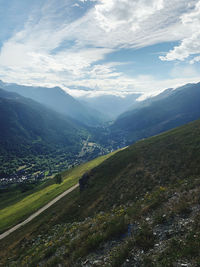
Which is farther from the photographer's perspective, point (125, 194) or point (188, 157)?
point (188, 157)

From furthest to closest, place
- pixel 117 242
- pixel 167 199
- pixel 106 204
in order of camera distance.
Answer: pixel 106 204 → pixel 167 199 → pixel 117 242

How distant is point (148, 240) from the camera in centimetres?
1409

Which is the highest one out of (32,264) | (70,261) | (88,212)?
(70,261)

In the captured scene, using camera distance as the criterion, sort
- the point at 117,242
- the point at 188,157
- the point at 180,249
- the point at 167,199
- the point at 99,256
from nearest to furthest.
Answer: the point at 180,249 < the point at 99,256 < the point at 117,242 < the point at 167,199 < the point at 188,157

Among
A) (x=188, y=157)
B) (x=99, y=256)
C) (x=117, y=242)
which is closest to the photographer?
(x=99, y=256)

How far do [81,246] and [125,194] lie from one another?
1871 cm

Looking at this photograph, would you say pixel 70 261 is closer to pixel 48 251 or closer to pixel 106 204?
pixel 48 251

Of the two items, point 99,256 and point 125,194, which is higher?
point 99,256

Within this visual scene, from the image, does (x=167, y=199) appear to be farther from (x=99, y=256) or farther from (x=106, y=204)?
(x=106, y=204)

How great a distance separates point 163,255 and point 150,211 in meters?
9.26

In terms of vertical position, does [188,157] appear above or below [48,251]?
above

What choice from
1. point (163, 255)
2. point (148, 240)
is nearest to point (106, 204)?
point (148, 240)

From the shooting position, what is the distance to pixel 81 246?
18.2 metres

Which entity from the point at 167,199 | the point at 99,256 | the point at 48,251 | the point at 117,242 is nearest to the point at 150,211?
the point at 167,199
